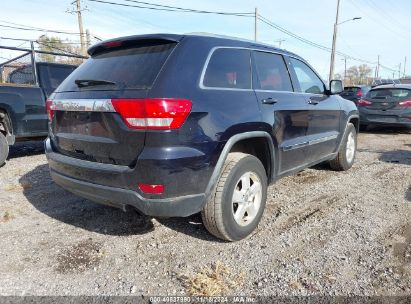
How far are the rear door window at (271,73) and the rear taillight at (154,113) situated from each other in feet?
3.83

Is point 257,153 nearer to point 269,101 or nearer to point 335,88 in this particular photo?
point 269,101

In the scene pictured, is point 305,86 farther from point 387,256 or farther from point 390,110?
point 390,110

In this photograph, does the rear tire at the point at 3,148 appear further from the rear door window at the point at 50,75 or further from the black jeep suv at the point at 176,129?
the black jeep suv at the point at 176,129

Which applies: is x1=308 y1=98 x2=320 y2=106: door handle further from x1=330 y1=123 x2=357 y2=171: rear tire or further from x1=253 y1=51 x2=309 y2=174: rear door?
x1=330 y1=123 x2=357 y2=171: rear tire

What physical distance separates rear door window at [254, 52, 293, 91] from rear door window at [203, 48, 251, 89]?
0.17 metres

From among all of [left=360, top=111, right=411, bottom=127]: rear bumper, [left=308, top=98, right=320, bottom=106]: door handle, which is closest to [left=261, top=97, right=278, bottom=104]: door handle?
[left=308, top=98, right=320, bottom=106]: door handle

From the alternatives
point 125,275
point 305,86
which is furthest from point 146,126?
point 305,86

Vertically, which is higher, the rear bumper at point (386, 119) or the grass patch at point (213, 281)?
the rear bumper at point (386, 119)

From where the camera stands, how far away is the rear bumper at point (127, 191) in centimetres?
274

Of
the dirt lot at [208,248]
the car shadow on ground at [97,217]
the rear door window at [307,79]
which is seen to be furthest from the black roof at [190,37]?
the dirt lot at [208,248]

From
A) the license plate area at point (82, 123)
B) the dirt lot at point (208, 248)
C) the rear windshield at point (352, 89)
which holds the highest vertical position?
the license plate area at point (82, 123)

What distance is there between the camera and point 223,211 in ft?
10.1

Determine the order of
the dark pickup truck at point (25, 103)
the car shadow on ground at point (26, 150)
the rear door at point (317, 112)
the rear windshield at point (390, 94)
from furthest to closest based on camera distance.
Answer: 1. the rear windshield at point (390, 94)
2. the car shadow on ground at point (26, 150)
3. the dark pickup truck at point (25, 103)
4. the rear door at point (317, 112)

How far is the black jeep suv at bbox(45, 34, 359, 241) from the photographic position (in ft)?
8.81
